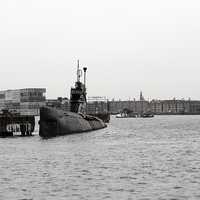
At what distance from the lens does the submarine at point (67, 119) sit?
81.1 metres

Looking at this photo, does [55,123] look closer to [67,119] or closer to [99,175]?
[67,119]

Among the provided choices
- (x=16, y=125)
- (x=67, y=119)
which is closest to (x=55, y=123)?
(x=67, y=119)

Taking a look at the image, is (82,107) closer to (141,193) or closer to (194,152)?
(194,152)

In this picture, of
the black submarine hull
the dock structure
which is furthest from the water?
the dock structure

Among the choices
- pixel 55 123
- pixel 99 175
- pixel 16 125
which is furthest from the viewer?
pixel 16 125

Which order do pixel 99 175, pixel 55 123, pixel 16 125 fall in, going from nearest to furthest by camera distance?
pixel 99 175, pixel 55 123, pixel 16 125

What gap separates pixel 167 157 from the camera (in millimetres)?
50438

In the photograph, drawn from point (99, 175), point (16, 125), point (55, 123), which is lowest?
point (99, 175)

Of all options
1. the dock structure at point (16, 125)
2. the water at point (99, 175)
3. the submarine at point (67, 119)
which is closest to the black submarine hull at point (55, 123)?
the submarine at point (67, 119)

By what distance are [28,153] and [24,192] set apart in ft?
80.2

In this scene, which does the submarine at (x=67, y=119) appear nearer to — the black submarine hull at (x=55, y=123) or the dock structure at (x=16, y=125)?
the black submarine hull at (x=55, y=123)

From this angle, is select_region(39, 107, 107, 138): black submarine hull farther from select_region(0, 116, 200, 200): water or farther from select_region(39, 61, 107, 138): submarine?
select_region(0, 116, 200, 200): water

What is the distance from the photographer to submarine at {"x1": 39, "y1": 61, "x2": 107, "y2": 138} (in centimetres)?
8112

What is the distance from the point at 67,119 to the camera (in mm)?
85688
